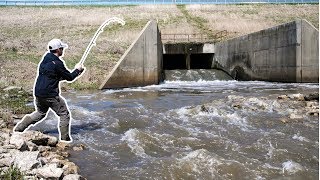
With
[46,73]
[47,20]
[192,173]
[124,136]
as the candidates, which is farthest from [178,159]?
[47,20]

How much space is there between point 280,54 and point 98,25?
79.3 feet

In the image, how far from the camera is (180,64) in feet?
109

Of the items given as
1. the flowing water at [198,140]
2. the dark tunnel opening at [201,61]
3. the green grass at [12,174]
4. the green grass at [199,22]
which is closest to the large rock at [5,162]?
the green grass at [12,174]

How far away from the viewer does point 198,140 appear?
24.7 ft

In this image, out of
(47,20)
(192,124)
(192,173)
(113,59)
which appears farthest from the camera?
(47,20)

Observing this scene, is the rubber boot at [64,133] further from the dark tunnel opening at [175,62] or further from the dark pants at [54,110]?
the dark tunnel opening at [175,62]

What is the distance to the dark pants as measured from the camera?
6074mm

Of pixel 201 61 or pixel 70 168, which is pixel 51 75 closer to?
pixel 70 168

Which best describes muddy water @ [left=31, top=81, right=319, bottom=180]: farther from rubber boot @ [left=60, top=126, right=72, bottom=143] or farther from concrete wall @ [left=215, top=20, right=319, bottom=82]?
concrete wall @ [left=215, top=20, right=319, bottom=82]

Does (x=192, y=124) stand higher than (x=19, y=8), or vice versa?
(x=19, y=8)

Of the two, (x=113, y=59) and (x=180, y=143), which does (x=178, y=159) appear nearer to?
(x=180, y=143)

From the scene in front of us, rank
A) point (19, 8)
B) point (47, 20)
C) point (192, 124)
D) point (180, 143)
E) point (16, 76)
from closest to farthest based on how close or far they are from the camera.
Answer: point (180, 143), point (192, 124), point (16, 76), point (47, 20), point (19, 8)

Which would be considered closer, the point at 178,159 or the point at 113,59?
the point at 178,159

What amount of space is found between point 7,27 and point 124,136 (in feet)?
109
